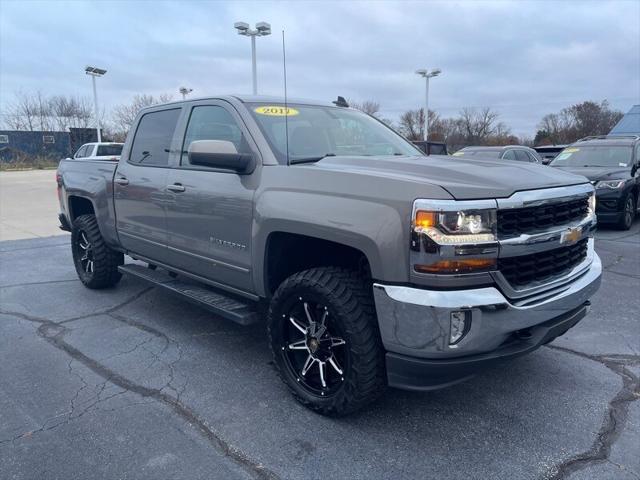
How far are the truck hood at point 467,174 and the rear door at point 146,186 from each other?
5.63ft

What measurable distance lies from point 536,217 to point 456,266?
2.04ft

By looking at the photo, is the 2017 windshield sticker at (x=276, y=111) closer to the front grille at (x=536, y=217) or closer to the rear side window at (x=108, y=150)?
the front grille at (x=536, y=217)

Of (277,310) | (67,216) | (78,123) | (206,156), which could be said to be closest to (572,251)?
(277,310)

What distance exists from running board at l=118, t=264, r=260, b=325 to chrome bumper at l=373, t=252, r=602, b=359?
1.22 meters

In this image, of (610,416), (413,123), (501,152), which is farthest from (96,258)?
(413,123)

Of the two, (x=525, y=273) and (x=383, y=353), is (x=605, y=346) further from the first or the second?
(x=383, y=353)

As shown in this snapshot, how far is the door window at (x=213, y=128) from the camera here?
369 cm

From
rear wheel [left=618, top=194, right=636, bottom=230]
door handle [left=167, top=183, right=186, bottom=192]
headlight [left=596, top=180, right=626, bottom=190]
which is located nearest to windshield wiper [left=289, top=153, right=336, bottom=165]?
door handle [left=167, top=183, right=186, bottom=192]

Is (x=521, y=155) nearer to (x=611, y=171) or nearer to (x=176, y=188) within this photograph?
(x=611, y=171)

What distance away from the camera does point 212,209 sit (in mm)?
3711

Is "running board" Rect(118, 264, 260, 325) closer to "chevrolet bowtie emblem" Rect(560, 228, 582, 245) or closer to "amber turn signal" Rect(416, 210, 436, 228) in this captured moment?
"amber turn signal" Rect(416, 210, 436, 228)

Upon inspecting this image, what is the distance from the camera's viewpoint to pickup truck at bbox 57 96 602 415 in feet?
8.16

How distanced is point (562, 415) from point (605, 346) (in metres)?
1.36

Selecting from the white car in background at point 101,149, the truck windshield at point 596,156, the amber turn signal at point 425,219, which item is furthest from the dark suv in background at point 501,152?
the white car in background at point 101,149
